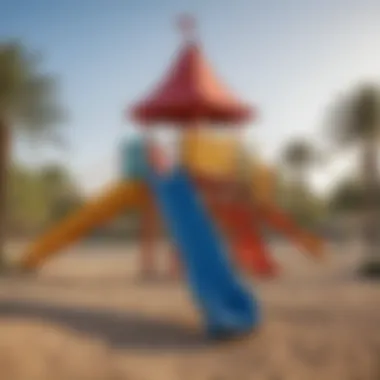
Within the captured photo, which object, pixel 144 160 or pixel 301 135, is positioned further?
pixel 144 160

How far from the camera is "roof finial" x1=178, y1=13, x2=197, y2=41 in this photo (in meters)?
1.85

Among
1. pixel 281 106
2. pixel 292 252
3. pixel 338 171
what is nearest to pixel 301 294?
pixel 292 252

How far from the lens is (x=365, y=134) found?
2098 mm

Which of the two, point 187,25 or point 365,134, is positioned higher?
point 187,25

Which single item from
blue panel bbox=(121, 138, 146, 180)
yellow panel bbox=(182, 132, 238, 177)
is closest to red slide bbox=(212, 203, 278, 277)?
yellow panel bbox=(182, 132, 238, 177)

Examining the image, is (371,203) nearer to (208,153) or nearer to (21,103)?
(208,153)

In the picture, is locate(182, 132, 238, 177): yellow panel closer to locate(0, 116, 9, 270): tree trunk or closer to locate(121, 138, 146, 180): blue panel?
locate(121, 138, 146, 180): blue panel

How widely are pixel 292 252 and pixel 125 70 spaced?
922 mm

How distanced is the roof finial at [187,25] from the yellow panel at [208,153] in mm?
456

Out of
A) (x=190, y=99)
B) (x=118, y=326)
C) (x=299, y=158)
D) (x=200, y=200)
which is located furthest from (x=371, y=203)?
(x=118, y=326)

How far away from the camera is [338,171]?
1.99m

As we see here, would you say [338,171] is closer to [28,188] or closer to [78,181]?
[78,181]

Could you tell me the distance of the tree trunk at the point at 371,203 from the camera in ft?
A: 6.58

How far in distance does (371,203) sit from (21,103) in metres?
1.06
